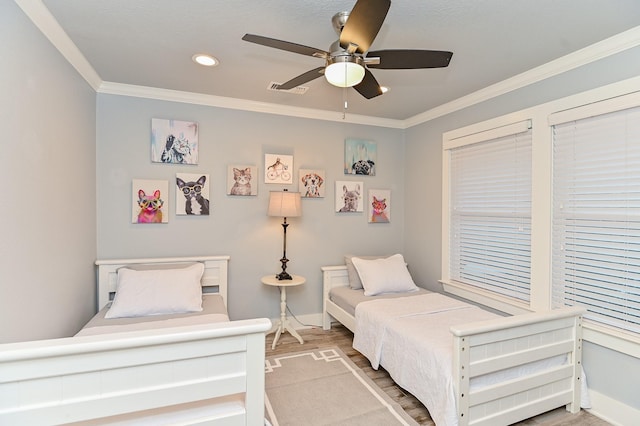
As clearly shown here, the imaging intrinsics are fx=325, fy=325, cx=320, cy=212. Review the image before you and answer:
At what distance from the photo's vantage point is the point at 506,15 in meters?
1.83

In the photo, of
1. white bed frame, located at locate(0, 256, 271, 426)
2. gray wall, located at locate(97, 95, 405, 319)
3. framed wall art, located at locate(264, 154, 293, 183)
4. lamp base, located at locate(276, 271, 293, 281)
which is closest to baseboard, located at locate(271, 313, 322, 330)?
gray wall, located at locate(97, 95, 405, 319)

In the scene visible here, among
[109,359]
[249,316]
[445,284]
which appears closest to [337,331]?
[249,316]

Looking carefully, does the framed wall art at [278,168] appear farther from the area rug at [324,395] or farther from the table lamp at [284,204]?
the area rug at [324,395]

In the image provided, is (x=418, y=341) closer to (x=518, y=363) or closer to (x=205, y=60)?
(x=518, y=363)

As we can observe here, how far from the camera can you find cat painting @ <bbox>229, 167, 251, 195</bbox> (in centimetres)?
338

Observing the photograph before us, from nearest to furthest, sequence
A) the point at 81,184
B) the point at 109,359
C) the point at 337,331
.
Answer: the point at 109,359
the point at 81,184
the point at 337,331

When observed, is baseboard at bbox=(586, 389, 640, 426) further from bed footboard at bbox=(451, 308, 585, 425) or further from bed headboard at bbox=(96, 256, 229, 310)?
bed headboard at bbox=(96, 256, 229, 310)

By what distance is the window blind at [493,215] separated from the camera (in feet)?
8.80

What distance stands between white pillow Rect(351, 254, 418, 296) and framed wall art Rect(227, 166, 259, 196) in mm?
1327

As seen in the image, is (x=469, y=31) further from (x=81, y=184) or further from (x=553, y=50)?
(x=81, y=184)

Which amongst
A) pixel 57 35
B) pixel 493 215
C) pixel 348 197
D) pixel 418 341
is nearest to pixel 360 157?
pixel 348 197

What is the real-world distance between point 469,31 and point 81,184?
3.01 meters

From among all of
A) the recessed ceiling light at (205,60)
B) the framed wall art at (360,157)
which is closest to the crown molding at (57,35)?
the recessed ceiling light at (205,60)

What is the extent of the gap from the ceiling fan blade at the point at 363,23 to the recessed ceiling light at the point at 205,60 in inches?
50.0
